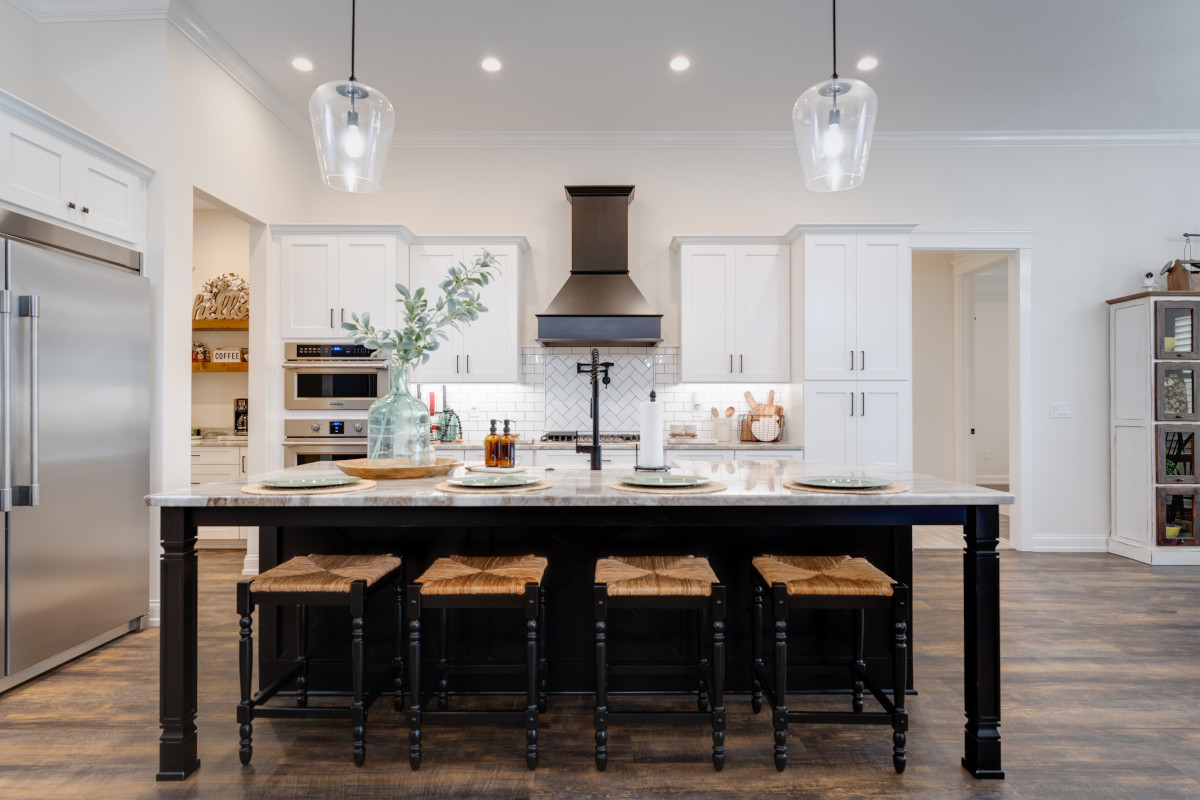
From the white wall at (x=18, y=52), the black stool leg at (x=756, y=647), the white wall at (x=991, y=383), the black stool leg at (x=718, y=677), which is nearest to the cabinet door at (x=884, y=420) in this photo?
the black stool leg at (x=756, y=647)

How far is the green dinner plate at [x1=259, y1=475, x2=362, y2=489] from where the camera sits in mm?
2016

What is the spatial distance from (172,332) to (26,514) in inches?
45.2

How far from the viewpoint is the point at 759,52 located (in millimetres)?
3842

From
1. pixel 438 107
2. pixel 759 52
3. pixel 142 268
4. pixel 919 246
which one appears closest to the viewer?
pixel 142 268

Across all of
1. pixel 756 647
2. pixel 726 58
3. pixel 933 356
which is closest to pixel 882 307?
pixel 726 58

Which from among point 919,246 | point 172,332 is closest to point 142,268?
point 172,332

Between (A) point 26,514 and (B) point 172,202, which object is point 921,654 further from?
(B) point 172,202

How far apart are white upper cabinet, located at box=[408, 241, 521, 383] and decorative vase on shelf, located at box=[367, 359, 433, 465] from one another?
2.30 meters

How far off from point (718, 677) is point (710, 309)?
10.4 ft

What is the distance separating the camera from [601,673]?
6.39 ft

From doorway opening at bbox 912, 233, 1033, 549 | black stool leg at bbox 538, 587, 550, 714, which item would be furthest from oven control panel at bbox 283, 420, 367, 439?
doorway opening at bbox 912, 233, 1033, 549

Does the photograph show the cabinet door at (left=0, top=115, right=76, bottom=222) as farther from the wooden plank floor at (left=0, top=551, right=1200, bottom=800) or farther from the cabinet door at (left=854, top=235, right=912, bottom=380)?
the cabinet door at (left=854, top=235, right=912, bottom=380)

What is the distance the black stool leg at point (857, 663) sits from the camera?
2293 mm

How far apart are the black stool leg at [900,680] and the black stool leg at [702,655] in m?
0.58
